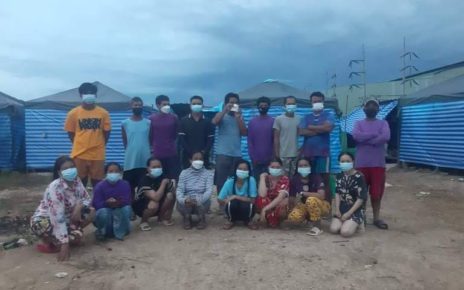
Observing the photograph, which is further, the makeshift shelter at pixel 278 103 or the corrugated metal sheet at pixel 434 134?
the makeshift shelter at pixel 278 103

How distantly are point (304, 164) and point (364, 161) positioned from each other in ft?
2.58

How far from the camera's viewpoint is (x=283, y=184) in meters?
5.92

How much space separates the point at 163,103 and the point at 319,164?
2.33 metres

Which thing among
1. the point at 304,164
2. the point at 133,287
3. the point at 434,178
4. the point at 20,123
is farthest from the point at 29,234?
the point at 434,178

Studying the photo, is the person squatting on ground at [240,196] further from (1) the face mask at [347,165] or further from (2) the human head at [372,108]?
(2) the human head at [372,108]

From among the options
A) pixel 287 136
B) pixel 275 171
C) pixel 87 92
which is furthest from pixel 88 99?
pixel 287 136

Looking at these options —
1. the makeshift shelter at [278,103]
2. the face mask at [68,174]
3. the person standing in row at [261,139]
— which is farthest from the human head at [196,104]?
the makeshift shelter at [278,103]

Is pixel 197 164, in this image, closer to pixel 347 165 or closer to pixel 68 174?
pixel 68 174

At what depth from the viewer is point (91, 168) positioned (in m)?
6.00

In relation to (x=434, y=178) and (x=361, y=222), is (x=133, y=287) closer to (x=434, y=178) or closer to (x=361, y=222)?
(x=361, y=222)

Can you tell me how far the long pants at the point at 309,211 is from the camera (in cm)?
577

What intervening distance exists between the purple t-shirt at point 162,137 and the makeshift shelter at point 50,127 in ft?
20.6

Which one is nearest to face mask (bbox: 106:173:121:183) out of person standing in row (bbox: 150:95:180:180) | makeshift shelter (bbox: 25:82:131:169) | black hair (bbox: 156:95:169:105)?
person standing in row (bbox: 150:95:180:180)

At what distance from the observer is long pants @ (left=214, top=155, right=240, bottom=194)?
653 centimetres
